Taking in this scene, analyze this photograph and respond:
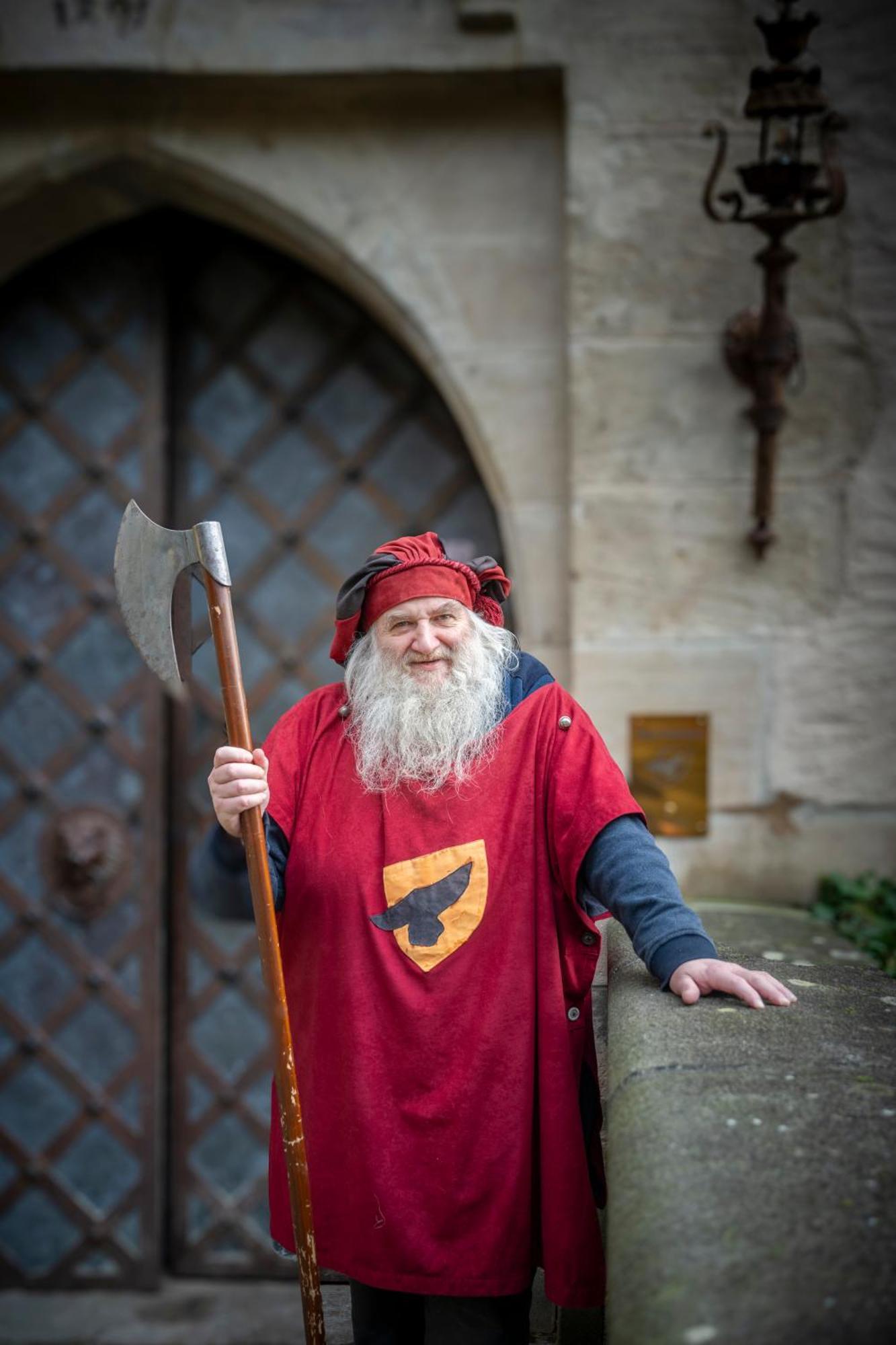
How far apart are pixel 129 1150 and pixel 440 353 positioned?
2.49 meters

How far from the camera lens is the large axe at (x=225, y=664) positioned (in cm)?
176

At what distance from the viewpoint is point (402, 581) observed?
2020mm

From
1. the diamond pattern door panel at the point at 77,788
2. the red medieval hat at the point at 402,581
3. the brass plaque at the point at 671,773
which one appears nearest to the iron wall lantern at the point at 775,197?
the brass plaque at the point at 671,773

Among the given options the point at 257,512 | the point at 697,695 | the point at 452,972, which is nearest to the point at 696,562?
the point at 697,695

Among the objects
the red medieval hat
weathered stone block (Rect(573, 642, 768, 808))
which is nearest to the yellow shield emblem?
the red medieval hat

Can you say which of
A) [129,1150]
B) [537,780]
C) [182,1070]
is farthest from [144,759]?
[537,780]

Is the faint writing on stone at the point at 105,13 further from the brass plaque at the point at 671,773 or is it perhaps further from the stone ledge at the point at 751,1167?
the stone ledge at the point at 751,1167

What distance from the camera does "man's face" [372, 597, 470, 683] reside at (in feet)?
6.66

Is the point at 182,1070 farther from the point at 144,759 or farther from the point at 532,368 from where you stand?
the point at 532,368

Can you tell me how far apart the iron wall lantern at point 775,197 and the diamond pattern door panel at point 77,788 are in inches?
67.1

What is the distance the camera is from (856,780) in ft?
9.44

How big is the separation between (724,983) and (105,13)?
282 cm

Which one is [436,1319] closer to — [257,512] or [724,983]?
[724,983]

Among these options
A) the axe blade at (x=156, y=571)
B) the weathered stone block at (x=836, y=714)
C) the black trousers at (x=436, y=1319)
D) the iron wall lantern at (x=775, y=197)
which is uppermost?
the iron wall lantern at (x=775, y=197)
